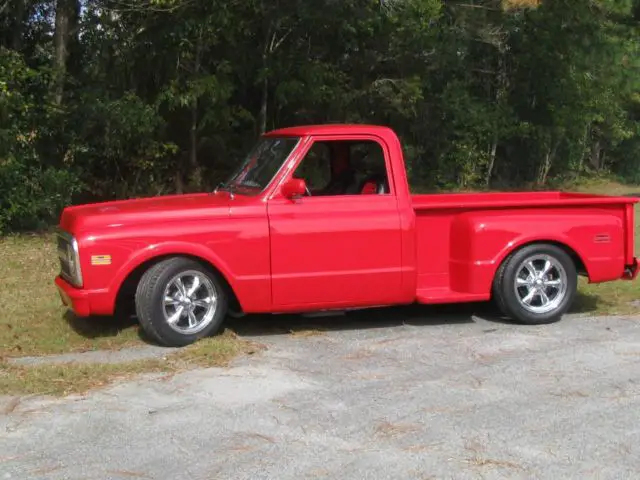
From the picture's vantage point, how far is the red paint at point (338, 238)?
6848 mm

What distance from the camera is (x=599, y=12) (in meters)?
20.0

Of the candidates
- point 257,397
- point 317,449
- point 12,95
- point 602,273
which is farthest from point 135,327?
point 12,95

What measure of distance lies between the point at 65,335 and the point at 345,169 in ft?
9.58

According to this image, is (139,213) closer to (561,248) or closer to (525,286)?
(525,286)

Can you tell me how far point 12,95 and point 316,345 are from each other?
302 inches

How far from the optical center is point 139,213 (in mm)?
6914

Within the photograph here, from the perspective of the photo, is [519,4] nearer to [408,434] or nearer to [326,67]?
[326,67]

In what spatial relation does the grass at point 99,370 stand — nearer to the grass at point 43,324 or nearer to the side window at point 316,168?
the grass at point 43,324

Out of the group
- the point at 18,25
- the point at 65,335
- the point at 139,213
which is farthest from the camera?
the point at 18,25

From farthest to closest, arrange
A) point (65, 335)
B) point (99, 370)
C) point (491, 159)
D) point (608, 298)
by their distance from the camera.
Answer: point (491, 159), point (608, 298), point (65, 335), point (99, 370)

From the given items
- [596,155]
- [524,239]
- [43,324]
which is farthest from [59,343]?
[596,155]

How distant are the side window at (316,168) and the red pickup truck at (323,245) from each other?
Answer: 0.7 inches

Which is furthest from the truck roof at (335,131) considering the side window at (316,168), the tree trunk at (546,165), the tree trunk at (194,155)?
the tree trunk at (546,165)

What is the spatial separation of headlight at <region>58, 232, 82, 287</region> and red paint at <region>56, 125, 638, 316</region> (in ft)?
0.23
